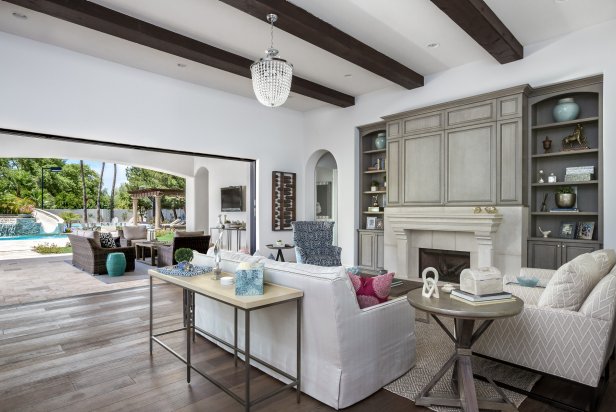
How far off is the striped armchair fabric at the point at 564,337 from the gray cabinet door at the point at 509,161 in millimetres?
2342

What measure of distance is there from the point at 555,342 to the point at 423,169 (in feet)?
12.2

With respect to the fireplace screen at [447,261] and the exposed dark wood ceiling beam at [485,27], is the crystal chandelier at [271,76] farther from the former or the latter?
the fireplace screen at [447,261]

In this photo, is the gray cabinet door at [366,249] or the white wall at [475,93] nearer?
the white wall at [475,93]

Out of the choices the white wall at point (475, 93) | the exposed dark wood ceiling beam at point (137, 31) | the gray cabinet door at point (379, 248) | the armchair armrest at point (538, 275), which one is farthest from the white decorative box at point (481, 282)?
the gray cabinet door at point (379, 248)

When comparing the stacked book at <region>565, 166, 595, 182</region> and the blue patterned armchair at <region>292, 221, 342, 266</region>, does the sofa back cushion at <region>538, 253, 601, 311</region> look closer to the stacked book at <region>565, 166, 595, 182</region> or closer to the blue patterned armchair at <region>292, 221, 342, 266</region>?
the stacked book at <region>565, 166, 595, 182</region>

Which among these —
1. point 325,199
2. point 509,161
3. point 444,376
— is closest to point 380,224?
point 325,199

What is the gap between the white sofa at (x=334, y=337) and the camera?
86.7 inches

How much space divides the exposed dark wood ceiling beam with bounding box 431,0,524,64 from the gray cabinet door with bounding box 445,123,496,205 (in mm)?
918

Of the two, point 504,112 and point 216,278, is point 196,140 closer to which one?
point 216,278

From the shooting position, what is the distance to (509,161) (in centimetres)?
477

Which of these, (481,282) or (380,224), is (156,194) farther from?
(481,282)

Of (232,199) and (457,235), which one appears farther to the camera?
(232,199)

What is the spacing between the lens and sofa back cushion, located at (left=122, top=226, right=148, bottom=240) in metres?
9.88

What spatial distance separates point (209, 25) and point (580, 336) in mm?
4422
